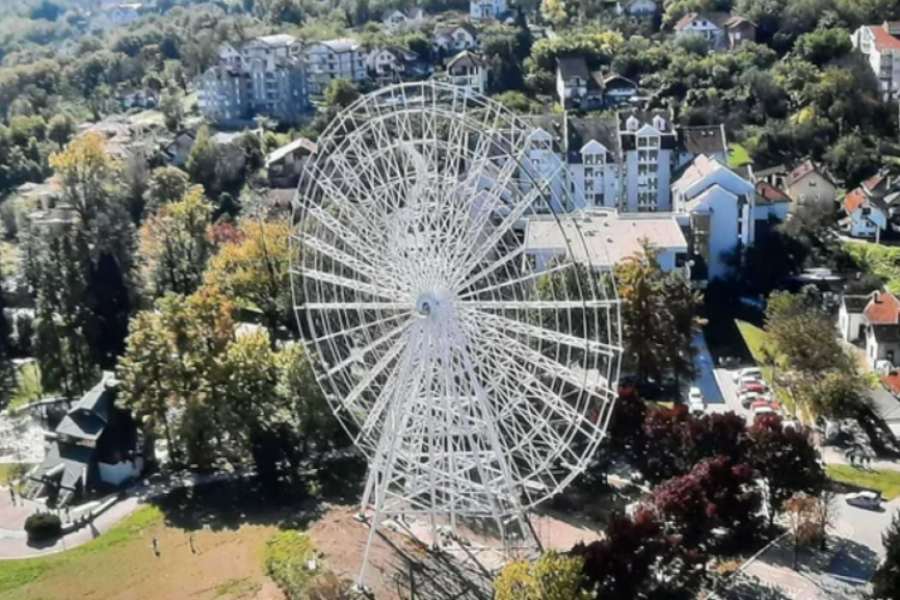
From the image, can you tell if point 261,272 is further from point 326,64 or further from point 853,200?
point 326,64

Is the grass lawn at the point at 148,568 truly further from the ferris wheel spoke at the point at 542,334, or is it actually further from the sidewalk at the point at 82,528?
the ferris wheel spoke at the point at 542,334

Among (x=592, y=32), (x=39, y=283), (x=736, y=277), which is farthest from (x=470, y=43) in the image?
(x=39, y=283)

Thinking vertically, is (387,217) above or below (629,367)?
above

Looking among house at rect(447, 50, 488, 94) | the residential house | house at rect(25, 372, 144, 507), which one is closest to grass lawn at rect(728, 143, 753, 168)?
house at rect(447, 50, 488, 94)

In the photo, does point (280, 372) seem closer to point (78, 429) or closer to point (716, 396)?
point (78, 429)

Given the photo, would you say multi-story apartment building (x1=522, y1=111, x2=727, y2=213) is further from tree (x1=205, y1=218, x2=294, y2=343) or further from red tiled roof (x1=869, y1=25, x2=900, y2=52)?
red tiled roof (x1=869, y1=25, x2=900, y2=52)

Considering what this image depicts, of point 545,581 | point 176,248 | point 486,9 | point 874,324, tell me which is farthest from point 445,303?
point 486,9
